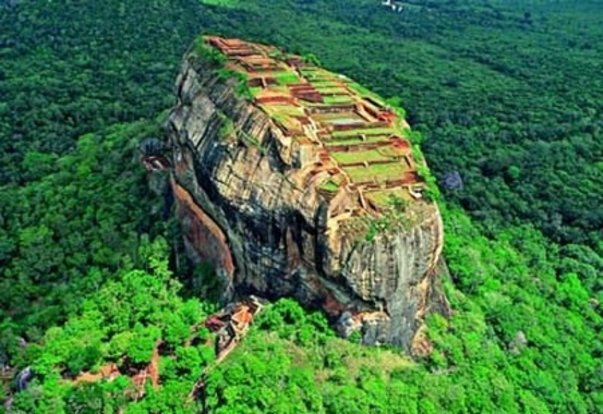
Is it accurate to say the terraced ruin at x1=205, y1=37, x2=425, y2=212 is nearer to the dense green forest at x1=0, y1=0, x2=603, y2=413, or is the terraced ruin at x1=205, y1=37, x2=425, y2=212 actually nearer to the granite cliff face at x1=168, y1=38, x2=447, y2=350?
the granite cliff face at x1=168, y1=38, x2=447, y2=350

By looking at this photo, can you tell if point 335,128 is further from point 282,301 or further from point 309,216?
point 282,301

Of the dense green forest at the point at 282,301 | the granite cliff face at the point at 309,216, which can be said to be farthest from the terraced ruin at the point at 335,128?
the dense green forest at the point at 282,301

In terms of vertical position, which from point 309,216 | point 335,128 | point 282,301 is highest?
point 335,128

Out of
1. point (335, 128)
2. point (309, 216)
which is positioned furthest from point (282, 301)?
point (335, 128)

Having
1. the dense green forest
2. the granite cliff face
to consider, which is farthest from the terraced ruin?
the dense green forest

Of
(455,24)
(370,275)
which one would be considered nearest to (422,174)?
(370,275)

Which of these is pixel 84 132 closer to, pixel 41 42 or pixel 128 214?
pixel 128 214
